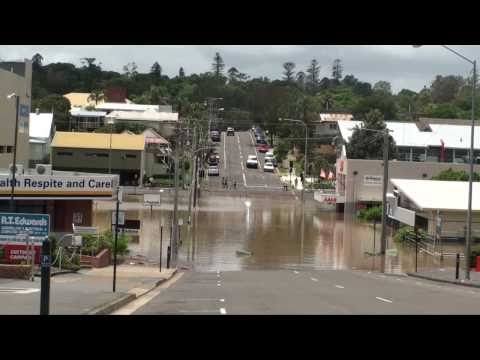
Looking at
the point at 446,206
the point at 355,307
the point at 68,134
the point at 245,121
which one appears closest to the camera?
the point at 355,307

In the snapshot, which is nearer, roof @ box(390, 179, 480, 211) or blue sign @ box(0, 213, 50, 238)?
blue sign @ box(0, 213, 50, 238)

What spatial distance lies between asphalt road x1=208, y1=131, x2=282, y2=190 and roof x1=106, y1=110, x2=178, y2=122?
10121mm

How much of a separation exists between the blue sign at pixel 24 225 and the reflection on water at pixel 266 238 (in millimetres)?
18718

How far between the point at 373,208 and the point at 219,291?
5398 centimetres

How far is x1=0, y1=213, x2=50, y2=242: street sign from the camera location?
26.4 metres

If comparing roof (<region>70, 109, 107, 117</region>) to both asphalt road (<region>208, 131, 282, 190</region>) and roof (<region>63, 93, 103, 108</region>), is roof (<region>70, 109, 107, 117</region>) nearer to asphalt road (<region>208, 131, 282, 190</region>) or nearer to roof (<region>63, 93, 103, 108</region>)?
roof (<region>63, 93, 103, 108</region>)

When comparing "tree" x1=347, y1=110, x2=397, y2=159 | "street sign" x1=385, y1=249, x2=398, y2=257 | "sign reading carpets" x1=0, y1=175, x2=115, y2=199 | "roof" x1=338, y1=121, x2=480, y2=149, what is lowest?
"street sign" x1=385, y1=249, x2=398, y2=257

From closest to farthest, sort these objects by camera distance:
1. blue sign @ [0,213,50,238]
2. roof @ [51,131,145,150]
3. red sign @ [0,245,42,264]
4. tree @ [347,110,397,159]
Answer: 1. blue sign @ [0,213,50,238]
2. red sign @ [0,245,42,264]
3. tree @ [347,110,397,159]
4. roof @ [51,131,145,150]

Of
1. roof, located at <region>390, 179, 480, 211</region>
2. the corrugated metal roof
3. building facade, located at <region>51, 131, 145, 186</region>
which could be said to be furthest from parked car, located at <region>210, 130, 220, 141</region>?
roof, located at <region>390, 179, 480, 211</region>

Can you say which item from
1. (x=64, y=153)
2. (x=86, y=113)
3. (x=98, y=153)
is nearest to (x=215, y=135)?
(x=86, y=113)
